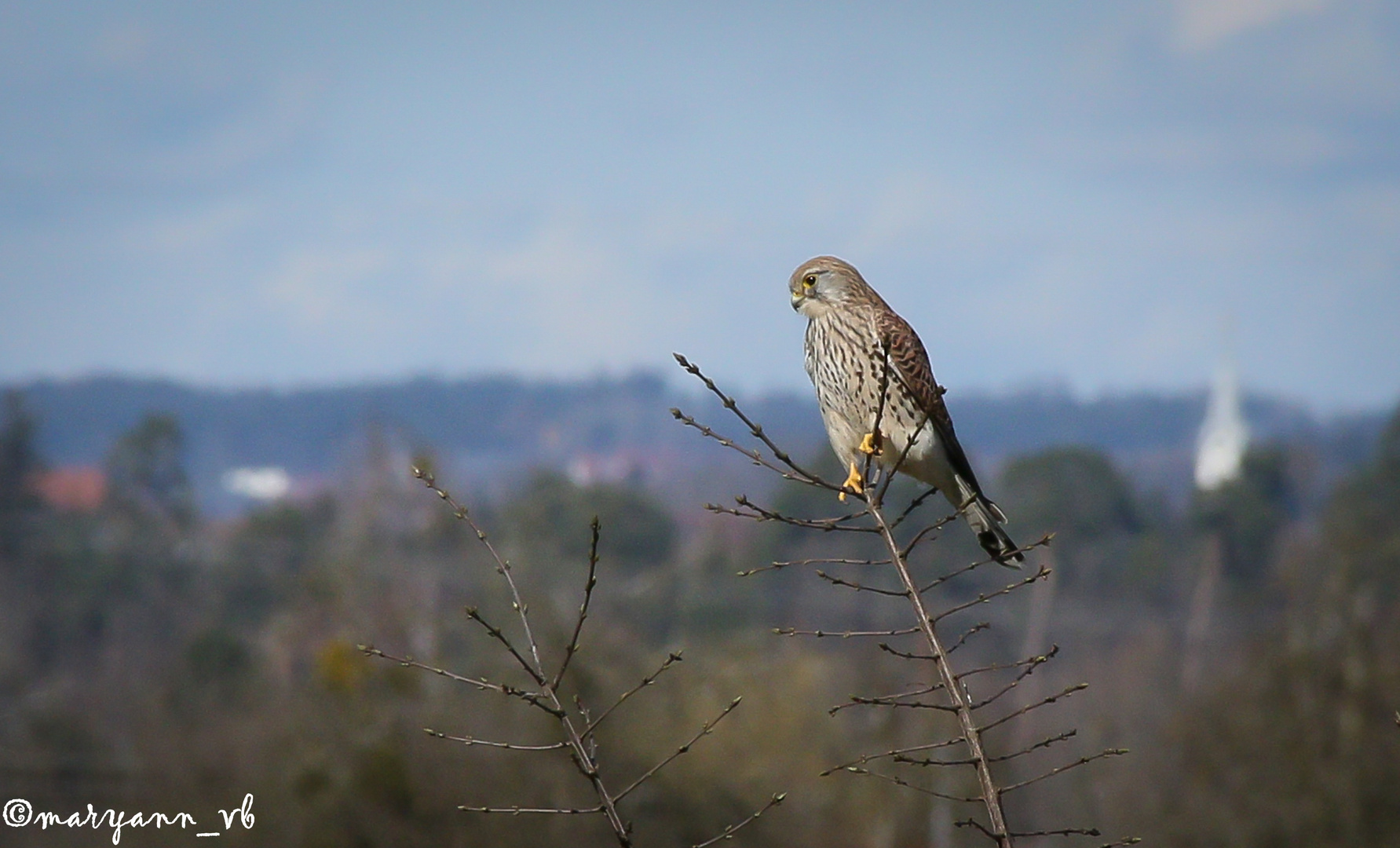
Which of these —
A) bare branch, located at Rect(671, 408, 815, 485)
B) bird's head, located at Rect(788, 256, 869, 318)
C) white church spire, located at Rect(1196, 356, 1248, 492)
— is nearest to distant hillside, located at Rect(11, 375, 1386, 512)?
white church spire, located at Rect(1196, 356, 1248, 492)

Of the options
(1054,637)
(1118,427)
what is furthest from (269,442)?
(1054,637)

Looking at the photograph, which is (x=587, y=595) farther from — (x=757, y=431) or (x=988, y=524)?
(x=988, y=524)

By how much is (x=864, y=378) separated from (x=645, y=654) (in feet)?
86.5

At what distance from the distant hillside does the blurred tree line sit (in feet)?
26.5

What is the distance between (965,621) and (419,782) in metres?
28.7

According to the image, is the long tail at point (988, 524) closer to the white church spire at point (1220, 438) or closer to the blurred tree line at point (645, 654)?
the blurred tree line at point (645, 654)

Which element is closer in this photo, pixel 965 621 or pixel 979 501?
pixel 979 501

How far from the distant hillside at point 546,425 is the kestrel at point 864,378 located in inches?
2246

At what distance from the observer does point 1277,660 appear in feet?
77.4

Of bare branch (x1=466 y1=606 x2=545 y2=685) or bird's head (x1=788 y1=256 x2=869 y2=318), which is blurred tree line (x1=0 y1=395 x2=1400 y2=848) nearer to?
bird's head (x1=788 y1=256 x2=869 y2=318)

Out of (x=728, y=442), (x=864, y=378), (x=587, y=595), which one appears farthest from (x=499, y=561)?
(x=864, y=378)

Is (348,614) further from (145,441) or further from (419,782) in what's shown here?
(145,441)

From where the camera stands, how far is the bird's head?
5.84 m

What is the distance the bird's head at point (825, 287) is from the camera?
5844 millimetres
